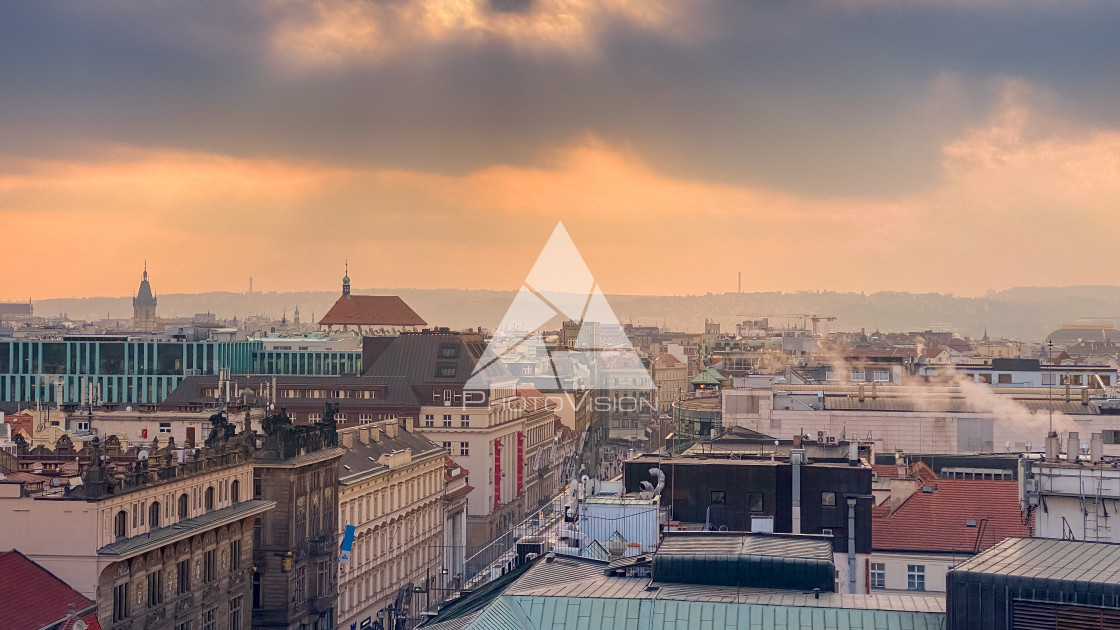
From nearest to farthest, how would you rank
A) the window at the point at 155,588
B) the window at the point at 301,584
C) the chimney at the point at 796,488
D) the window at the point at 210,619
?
the window at the point at 155,588 < the window at the point at 210,619 < the chimney at the point at 796,488 < the window at the point at 301,584

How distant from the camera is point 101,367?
121 m

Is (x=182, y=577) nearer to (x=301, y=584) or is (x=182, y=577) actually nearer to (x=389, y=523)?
(x=301, y=584)

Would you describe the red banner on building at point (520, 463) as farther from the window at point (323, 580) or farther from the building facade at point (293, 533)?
the building facade at point (293, 533)

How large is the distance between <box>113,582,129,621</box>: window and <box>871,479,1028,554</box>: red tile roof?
19.5 metres

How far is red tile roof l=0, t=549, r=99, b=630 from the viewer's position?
108ft

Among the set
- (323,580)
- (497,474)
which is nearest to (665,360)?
(497,474)

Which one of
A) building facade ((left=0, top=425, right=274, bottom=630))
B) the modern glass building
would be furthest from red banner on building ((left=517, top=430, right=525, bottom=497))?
building facade ((left=0, top=425, right=274, bottom=630))

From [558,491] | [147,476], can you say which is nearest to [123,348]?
[558,491]

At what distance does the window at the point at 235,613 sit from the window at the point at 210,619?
61.7 inches

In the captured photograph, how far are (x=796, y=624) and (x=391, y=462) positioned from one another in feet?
122

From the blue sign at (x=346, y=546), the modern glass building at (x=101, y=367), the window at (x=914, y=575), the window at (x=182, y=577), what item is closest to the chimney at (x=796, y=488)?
the window at (x=914, y=575)

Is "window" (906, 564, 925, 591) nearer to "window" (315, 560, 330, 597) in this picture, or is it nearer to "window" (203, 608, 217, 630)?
"window" (203, 608, 217, 630)

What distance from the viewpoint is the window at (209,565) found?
4141cm

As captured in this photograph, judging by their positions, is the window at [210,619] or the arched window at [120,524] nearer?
the arched window at [120,524]
